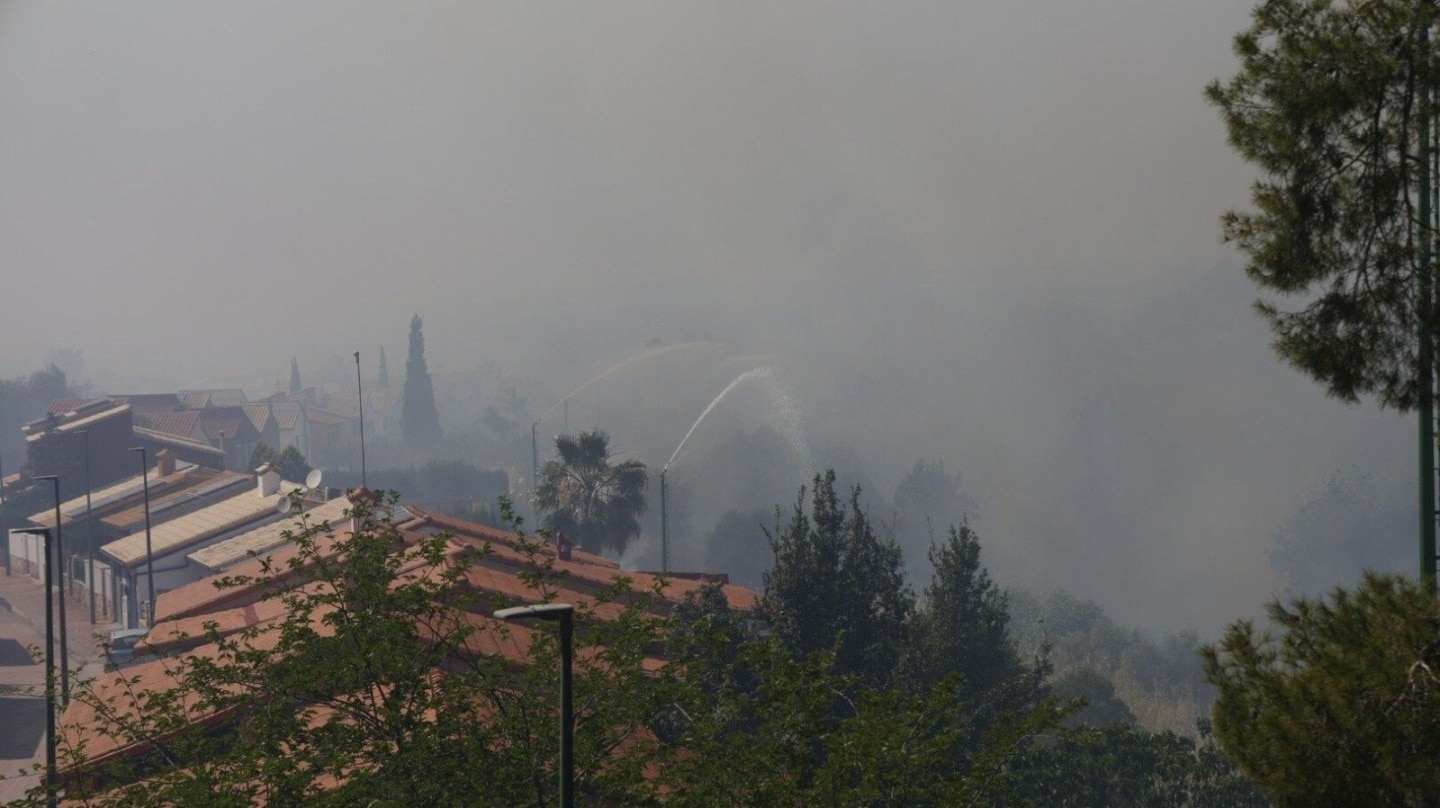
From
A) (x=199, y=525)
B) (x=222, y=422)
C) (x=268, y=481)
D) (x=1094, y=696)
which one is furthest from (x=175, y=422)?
(x=1094, y=696)

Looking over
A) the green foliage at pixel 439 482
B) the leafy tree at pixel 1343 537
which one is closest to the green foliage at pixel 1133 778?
the leafy tree at pixel 1343 537

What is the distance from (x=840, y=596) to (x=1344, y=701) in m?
26.9

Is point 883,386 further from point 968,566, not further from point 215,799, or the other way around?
point 215,799

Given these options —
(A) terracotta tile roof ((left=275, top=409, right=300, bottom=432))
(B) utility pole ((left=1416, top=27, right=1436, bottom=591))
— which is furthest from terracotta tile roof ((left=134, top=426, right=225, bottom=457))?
(B) utility pole ((left=1416, top=27, right=1436, bottom=591))

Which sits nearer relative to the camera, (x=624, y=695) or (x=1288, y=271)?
(x=1288, y=271)

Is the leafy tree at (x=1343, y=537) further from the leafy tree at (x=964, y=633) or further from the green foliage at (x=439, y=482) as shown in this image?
the leafy tree at (x=964, y=633)

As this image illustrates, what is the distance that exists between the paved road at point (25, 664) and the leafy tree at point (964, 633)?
18.1 m

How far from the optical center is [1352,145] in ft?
35.7

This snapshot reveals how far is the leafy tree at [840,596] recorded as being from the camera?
115 ft

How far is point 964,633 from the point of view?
36.0m

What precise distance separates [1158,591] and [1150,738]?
98.8 metres

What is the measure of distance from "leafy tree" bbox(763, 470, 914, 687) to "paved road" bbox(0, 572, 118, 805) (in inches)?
610

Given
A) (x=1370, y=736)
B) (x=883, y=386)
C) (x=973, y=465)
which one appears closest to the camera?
(x=1370, y=736)

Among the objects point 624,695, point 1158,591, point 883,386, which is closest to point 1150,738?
point 624,695
